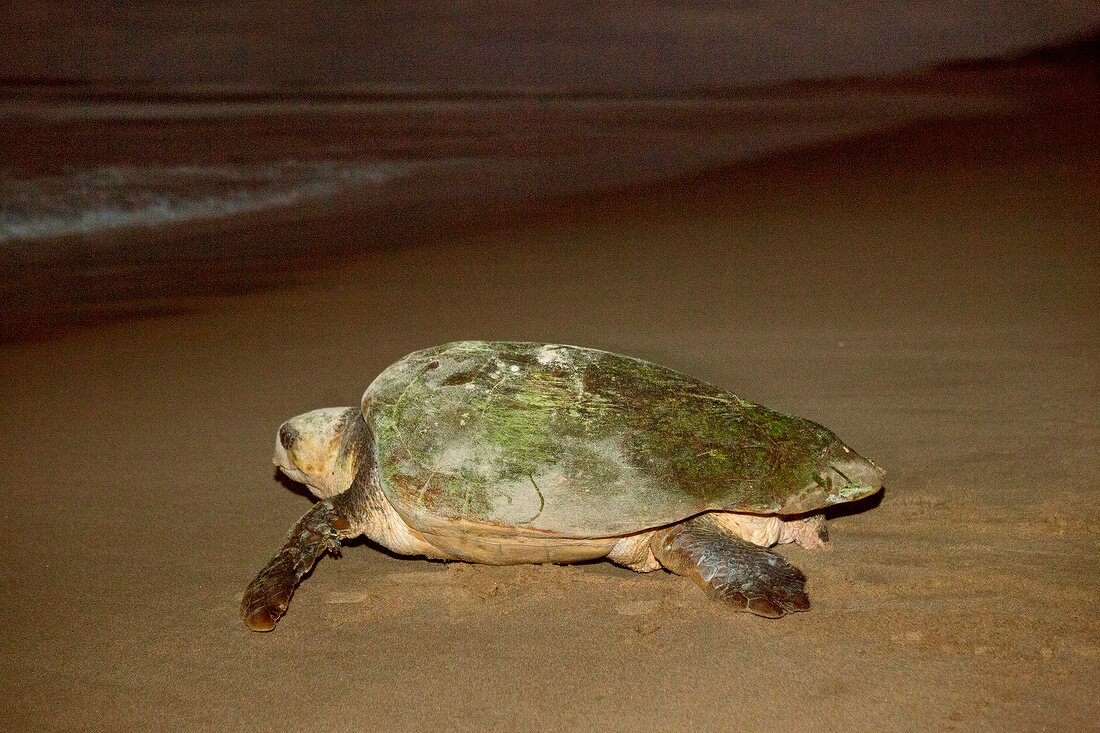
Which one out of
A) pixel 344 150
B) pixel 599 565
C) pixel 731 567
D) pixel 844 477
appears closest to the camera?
pixel 731 567

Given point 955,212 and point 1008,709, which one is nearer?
point 1008,709

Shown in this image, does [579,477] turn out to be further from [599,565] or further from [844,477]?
[844,477]

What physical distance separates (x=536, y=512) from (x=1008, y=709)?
50.4 inches

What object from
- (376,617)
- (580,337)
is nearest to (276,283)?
(580,337)

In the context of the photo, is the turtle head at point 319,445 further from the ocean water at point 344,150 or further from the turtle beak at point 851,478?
the ocean water at point 344,150

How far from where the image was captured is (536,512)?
2.39 m

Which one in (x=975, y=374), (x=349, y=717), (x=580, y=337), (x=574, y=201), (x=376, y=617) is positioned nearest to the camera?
(x=349, y=717)

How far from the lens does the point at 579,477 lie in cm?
242

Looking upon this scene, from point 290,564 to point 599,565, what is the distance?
3.25ft

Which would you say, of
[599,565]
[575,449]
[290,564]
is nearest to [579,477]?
[575,449]

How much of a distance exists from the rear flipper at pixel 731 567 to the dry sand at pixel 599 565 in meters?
0.10

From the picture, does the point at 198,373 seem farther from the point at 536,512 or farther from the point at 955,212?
the point at 955,212

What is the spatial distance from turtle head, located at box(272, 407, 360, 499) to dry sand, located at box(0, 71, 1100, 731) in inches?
9.3

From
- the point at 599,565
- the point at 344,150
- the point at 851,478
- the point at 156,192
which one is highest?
the point at 344,150
